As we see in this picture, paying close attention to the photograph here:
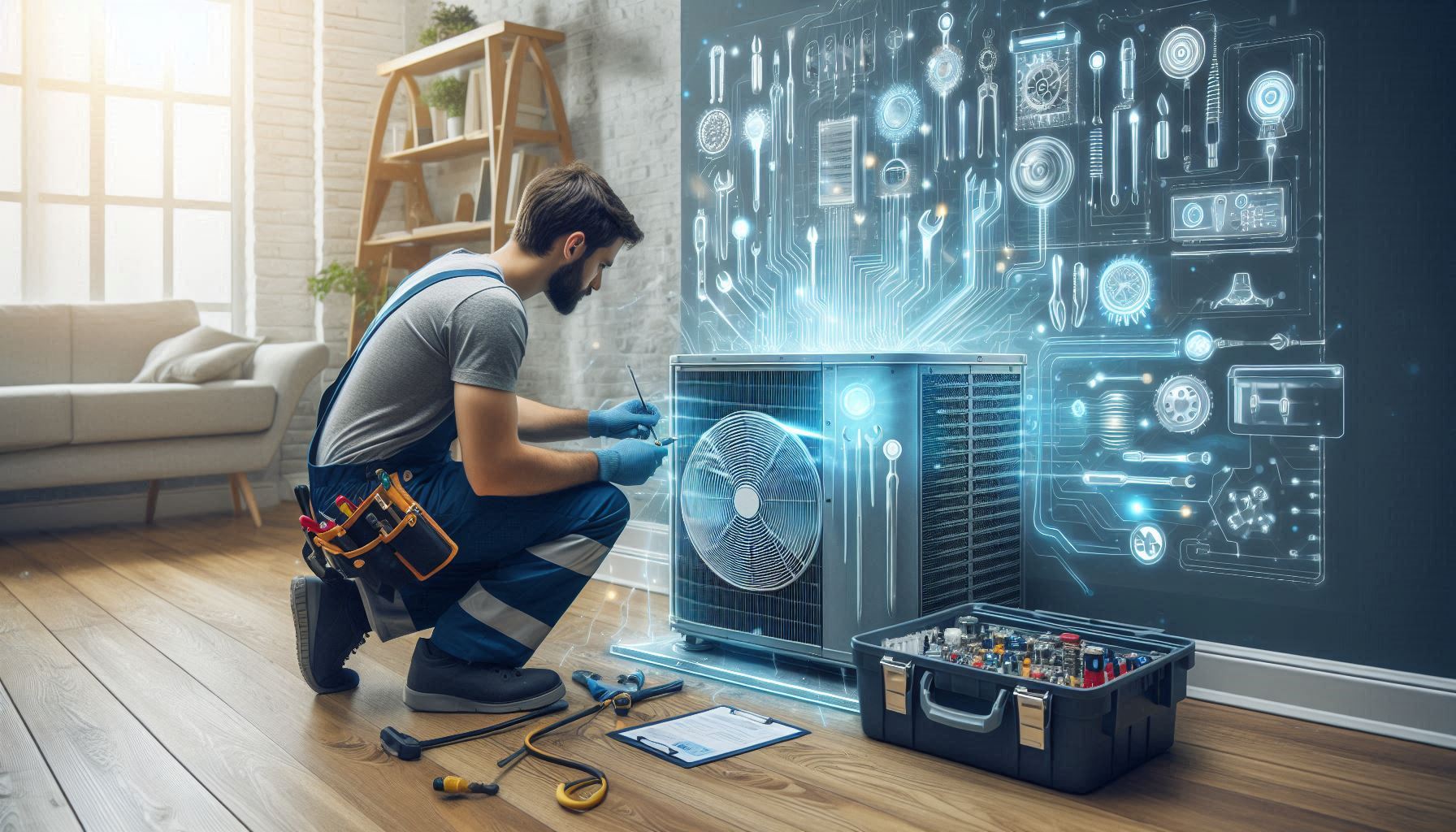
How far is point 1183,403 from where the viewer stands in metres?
2.14

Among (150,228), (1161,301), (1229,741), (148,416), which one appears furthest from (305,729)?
(150,228)

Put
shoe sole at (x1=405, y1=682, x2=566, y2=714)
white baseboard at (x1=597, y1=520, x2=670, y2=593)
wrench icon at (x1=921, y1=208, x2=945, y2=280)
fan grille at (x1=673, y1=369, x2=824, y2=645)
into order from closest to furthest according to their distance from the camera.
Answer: shoe sole at (x1=405, y1=682, x2=566, y2=714), fan grille at (x1=673, y1=369, x2=824, y2=645), wrench icon at (x1=921, y1=208, x2=945, y2=280), white baseboard at (x1=597, y1=520, x2=670, y2=593)

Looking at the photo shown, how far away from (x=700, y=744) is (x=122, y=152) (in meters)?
4.50

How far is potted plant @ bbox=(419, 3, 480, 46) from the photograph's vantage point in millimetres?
4469

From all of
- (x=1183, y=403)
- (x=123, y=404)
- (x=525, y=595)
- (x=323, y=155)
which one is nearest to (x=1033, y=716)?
(x=1183, y=403)

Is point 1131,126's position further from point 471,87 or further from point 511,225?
point 471,87

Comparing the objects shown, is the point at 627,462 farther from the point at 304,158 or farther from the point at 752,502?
the point at 304,158

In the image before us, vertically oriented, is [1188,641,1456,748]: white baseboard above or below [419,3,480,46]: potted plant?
below

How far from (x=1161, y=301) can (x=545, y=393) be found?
249 cm

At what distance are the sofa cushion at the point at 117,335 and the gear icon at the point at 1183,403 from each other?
4.20 metres

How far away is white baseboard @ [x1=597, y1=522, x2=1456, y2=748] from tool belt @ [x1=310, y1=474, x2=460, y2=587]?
4.95 feet

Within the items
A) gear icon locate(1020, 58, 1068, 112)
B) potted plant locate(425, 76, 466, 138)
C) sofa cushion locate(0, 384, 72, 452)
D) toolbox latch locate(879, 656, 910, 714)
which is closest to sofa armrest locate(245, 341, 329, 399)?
sofa cushion locate(0, 384, 72, 452)

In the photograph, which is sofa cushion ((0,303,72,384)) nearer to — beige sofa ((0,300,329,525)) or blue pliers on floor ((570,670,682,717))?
beige sofa ((0,300,329,525))

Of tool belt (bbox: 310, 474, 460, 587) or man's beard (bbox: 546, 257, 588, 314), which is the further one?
man's beard (bbox: 546, 257, 588, 314)
